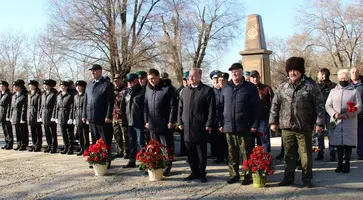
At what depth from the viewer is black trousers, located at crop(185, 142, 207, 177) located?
6.18 m

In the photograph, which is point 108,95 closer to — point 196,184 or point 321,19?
point 196,184

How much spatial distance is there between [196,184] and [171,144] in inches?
44.0

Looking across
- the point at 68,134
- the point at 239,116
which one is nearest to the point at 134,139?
the point at 239,116

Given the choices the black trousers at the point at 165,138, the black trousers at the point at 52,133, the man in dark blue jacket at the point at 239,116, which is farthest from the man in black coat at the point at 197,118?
the black trousers at the point at 52,133

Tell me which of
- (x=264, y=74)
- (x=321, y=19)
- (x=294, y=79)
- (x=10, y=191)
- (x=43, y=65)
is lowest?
(x=10, y=191)

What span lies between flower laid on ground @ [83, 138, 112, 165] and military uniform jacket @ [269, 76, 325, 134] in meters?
3.14

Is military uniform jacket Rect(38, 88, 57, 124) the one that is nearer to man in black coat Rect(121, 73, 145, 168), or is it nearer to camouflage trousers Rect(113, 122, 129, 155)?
camouflage trousers Rect(113, 122, 129, 155)

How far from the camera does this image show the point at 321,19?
1346 inches

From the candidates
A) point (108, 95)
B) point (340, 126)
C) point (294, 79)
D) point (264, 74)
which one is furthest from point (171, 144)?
point (264, 74)

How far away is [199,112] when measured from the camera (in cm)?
609

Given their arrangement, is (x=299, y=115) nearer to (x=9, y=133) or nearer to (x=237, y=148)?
(x=237, y=148)

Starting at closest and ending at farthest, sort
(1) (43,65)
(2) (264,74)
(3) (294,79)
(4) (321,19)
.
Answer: (3) (294,79) → (2) (264,74) → (4) (321,19) → (1) (43,65)

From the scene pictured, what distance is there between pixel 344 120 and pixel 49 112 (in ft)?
22.9

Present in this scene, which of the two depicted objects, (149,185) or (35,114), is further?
(35,114)
